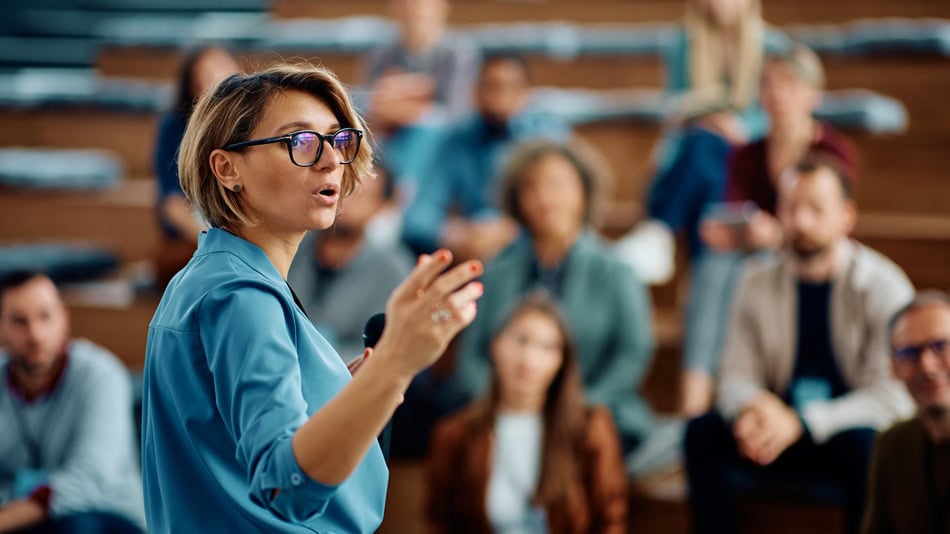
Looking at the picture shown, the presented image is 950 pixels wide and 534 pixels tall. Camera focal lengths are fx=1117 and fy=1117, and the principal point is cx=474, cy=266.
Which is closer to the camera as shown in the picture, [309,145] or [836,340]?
[309,145]

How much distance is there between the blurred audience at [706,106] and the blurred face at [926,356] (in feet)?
3.57

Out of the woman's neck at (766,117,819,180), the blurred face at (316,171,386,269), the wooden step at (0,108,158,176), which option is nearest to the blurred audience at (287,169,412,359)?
the blurred face at (316,171,386,269)

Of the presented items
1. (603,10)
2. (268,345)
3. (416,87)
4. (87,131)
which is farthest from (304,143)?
(87,131)

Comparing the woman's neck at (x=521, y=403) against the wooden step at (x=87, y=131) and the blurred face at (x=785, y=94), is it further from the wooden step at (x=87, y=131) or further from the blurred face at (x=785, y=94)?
the wooden step at (x=87, y=131)

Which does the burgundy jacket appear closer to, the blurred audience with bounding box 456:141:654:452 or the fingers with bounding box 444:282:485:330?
the blurred audience with bounding box 456:141:654:452

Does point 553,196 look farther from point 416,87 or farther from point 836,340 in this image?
point 416,87

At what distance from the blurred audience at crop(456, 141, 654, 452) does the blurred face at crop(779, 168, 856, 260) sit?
1.45 ft

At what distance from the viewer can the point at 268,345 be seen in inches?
31.5

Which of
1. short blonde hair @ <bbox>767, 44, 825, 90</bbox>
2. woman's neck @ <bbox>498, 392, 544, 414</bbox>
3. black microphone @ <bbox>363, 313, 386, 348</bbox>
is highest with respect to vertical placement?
short blonde hair @ <bbox>767, 44, 825, 90</bbox>

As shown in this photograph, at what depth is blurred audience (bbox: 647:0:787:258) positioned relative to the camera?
2852mm

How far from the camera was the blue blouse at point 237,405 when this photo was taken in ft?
2.55

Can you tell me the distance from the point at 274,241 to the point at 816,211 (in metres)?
1.56

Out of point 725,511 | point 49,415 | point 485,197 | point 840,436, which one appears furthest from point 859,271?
point 49,415

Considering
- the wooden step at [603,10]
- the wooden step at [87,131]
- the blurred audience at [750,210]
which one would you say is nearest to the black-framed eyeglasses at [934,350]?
the blurred audience at [750,210]
